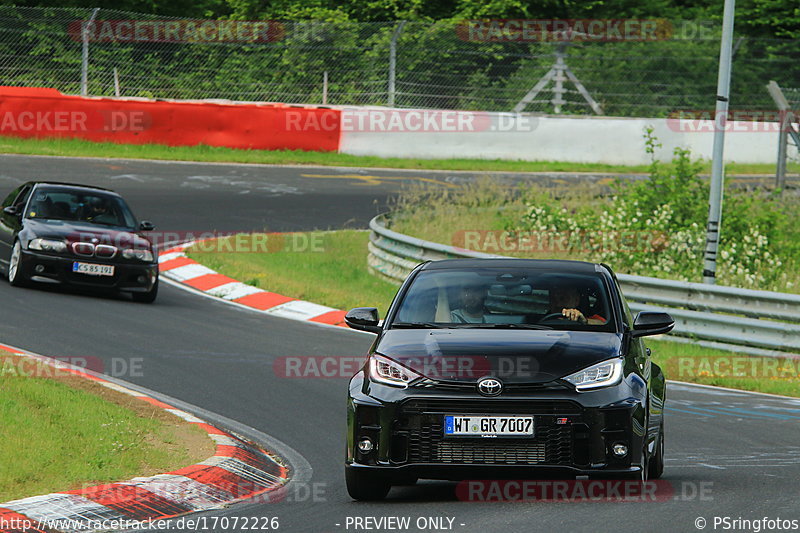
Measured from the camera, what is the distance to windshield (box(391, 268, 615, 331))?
827 cm

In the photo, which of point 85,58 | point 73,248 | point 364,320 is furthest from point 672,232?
point 85,58

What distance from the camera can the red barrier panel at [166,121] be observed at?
29.9 m

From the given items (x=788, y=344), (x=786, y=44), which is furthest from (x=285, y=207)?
(x=786, y=44)

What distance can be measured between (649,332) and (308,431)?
3.37m

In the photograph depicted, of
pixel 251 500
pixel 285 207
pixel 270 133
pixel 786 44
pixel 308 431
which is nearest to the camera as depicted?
pixel 251 500

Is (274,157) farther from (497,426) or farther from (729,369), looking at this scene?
(497,426)

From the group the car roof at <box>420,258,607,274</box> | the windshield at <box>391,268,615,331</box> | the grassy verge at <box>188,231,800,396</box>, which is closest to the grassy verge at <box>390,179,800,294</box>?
the grassy verge at <box>188,231,800,396</box>

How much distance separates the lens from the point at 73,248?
17328 millimetres

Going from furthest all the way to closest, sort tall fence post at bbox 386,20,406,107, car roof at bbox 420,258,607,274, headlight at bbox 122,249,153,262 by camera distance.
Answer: tall fence post at bbox 386,20,406,107 < headlight at bbox 122,249,153,262 < car roof at bbox 420,258,607,274

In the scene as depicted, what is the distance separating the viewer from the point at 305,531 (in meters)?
6.89

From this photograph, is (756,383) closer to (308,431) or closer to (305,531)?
(308,431)

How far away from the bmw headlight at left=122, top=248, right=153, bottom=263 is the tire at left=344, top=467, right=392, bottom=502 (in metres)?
10.2

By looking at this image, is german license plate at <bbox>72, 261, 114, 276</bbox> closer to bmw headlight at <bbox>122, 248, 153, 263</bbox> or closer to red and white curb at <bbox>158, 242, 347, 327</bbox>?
bmw headlight at <bbox>122, 248, 153, 263</bbox>

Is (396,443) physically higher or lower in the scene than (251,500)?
higher
